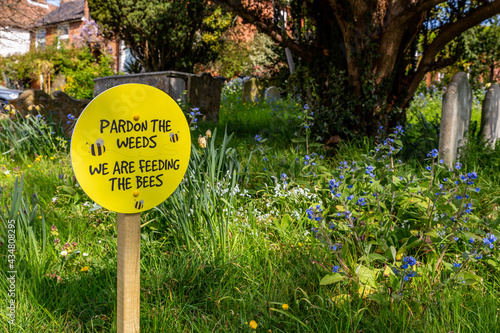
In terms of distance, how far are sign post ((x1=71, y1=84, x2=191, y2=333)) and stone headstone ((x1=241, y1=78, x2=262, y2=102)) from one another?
34.8 ft

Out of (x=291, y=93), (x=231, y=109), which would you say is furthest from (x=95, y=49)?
(x=291, y=93)

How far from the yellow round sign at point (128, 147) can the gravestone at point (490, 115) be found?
14.6 feet

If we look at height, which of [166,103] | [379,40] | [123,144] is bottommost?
[123,144]

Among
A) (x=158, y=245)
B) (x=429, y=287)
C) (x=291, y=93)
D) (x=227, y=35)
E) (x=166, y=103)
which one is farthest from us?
(x=227, y=35)

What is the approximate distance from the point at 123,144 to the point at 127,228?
0.31 metres

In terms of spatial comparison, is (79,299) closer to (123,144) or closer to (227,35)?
(123,144)

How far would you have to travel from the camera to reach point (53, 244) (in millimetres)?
2432

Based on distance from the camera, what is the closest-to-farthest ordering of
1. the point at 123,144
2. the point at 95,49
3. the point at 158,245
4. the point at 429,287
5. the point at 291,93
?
the point at 123,144, the point at 429,287, the point at 158,245, the point at 291,93, the point at 95,49

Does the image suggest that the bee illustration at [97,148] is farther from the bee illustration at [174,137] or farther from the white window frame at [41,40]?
the white window frame at [41,40]

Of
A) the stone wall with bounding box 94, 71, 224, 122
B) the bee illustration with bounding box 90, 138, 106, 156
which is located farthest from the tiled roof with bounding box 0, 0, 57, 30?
the bee illustration with bounding box 90, 138, 106, 156

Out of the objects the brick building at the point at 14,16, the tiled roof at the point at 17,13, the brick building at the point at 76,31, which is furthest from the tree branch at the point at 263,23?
the brick building at the point at 76,31

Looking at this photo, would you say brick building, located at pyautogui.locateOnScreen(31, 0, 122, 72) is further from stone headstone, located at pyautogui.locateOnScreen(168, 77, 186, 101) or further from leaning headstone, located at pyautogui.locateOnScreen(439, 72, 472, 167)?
leaning headstone, located at pyautogui.locateOnScreen(439, 72, 472, 167)

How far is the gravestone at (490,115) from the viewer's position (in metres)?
4.84

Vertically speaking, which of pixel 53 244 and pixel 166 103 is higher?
pixel 166 103
